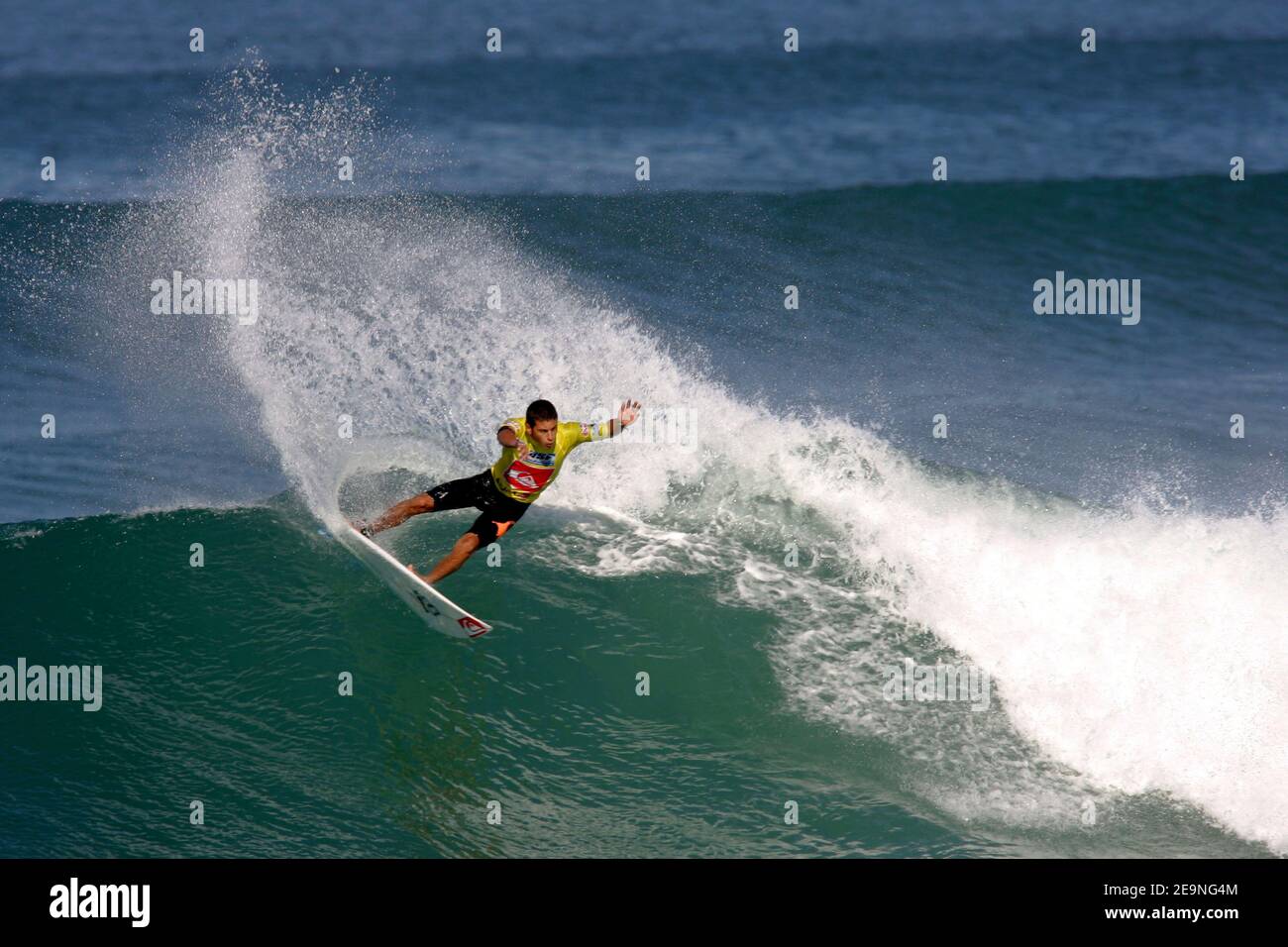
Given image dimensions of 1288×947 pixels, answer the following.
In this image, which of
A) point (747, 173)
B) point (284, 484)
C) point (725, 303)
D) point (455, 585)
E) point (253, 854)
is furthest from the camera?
point (747, 173)

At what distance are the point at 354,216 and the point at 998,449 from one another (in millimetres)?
8375

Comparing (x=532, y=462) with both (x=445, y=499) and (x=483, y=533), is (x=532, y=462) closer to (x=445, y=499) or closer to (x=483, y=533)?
(x=483, y=533)

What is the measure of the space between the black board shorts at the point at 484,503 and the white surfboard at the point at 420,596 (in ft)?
1.65

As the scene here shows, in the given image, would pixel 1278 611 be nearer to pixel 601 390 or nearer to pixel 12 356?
pixel 601 390

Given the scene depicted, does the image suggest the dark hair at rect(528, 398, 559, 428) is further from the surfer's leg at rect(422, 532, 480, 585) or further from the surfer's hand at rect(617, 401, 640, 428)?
the surfer's leg at rect(422, 532, 480, 585)

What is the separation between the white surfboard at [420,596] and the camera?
872 cm

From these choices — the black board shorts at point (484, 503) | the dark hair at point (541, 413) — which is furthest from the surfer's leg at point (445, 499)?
the dark hair at point (541, 413)

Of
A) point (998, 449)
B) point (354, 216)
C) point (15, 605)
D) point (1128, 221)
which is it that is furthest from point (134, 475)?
point (1128, 221)

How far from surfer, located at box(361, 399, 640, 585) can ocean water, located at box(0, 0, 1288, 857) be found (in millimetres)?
709

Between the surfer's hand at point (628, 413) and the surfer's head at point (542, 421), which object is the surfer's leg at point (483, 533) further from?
the surfer's hand at point (628, 413)

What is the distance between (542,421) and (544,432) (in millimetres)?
80

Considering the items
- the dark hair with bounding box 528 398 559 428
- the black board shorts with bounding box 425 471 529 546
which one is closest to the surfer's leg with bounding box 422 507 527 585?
the black board shorts with bounding box 425 471 529 546

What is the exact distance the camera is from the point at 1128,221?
56.5ft

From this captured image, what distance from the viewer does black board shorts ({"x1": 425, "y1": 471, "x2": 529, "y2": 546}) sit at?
29.7 ft
